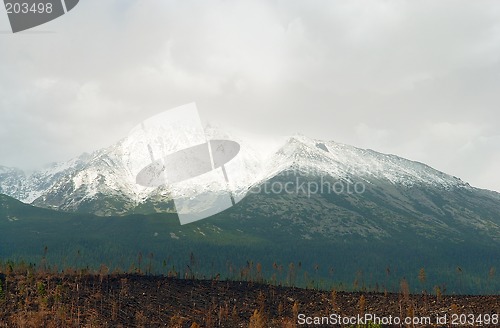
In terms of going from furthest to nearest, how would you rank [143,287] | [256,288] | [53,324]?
[256,288] → [143,287] → [53,324]

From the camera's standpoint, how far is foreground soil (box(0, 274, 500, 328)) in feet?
305

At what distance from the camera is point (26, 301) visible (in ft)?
309

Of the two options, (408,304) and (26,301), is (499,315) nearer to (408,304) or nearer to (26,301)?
(408,304)

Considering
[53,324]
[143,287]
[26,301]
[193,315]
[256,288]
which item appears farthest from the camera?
[256,288]

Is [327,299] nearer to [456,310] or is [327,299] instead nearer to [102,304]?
[456,310]

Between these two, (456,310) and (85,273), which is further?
(85,273)

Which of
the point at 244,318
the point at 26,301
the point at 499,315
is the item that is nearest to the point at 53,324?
the point at 26,301

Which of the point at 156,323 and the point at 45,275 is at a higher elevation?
the point at 45,275

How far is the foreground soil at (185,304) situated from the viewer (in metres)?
92.8

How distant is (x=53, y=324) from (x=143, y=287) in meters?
26.6

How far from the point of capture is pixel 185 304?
10844 centimetres

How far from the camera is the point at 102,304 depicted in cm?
10000

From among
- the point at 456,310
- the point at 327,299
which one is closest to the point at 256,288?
the point at 327,299

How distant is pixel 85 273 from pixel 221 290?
98.7 ft
